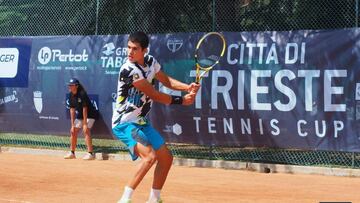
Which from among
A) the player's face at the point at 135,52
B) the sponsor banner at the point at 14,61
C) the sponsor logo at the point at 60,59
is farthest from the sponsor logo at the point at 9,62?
the player's face at the point at 135,52

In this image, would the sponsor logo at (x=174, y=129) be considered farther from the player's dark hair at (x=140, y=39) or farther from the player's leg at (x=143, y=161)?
the player's dark hair at (x=140, y=39)

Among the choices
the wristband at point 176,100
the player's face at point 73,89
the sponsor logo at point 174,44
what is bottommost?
the player's face at point 73,89

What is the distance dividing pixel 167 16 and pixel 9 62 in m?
3.84

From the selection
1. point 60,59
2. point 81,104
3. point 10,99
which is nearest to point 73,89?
point 81,104

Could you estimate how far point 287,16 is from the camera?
14.8m

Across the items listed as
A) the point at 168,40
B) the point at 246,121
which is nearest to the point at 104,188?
the point at 246,121

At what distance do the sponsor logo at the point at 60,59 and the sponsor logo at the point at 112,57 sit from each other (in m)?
0.47

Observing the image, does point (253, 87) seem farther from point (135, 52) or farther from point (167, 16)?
point (135, 52)

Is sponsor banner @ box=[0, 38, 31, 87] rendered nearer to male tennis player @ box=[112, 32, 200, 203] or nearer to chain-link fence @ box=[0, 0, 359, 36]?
chain-link fence @ box=[0, 0, 359, 36]

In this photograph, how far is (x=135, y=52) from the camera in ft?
26.0

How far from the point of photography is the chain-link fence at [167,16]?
14.4 m

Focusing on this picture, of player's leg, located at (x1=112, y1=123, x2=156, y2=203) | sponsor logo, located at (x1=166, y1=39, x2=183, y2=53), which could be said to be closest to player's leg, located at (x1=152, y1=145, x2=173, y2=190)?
player's leg, located at (x1=112, y1=123, x2=156, y2=203)

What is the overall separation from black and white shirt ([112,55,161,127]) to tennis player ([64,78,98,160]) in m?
7.32

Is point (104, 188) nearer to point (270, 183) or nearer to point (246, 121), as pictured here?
point (270, 183)
